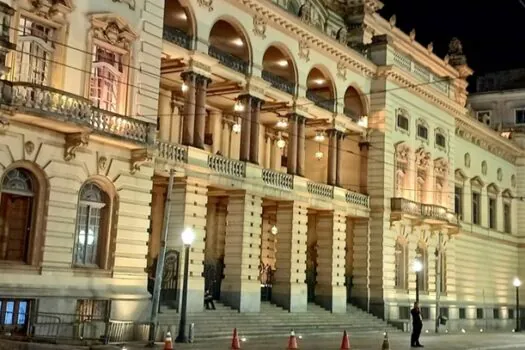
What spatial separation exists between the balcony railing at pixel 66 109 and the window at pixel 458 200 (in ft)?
118

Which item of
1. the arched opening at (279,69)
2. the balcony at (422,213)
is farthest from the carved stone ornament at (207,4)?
the balcony at (422,213)

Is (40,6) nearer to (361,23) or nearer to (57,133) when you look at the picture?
(57,133)

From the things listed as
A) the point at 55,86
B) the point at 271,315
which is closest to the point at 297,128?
the point at 271,315

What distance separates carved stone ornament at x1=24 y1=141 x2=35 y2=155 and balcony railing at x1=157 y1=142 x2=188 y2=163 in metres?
7.06

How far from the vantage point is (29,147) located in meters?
24.2

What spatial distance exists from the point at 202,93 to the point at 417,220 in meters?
20.5

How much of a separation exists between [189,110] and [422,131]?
22.8 metres

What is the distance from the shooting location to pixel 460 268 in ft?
184

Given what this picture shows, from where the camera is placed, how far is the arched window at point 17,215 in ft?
79.7

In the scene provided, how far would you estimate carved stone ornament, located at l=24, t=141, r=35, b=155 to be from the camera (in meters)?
24.1

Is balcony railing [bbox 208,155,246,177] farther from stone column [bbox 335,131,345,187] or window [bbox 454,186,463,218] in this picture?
window [bbox 454,186,463,218]

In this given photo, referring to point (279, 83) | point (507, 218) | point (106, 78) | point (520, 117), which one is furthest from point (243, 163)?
point (520, 117)

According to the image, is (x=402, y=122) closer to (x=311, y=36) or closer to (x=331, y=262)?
(x=311, y=36)

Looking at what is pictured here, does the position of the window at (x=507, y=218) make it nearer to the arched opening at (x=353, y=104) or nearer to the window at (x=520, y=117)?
the window at (x=520, y=117)
